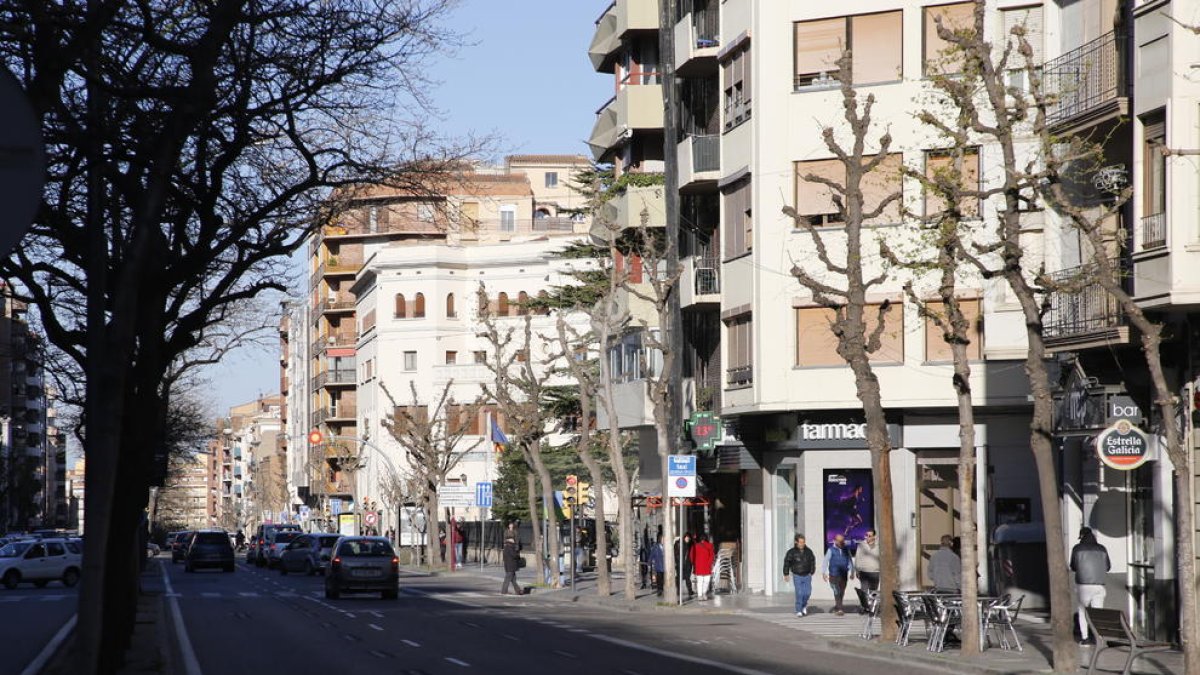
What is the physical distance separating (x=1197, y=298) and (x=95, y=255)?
15.2 meters

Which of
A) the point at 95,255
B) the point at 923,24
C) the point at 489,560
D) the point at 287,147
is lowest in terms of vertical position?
the point at 489,560

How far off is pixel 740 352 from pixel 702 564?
5426 millimetres

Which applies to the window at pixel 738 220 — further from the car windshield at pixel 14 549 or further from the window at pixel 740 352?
the car windshield at pixel 14 549

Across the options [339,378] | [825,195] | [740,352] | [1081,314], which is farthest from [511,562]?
[339,378]

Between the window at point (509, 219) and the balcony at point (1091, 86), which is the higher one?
the window at point (509, 219)

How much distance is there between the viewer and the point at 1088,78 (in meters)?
28.6

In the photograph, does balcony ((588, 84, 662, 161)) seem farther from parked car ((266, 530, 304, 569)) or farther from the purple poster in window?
parked car ((266, 530, 304, 569))

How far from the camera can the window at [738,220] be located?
43000 millimetres

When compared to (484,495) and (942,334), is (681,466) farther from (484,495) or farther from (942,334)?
(484,495)

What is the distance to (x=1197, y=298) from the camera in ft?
79.0

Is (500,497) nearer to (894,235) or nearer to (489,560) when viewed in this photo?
(489,560)

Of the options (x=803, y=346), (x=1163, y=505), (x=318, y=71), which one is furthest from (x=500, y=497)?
(x=318, y=71)

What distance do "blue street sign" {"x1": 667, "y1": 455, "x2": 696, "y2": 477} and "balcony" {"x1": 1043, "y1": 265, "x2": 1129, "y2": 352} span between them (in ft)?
41.0

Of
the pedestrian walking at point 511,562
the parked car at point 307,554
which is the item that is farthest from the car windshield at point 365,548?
the parked car at point 307,554
